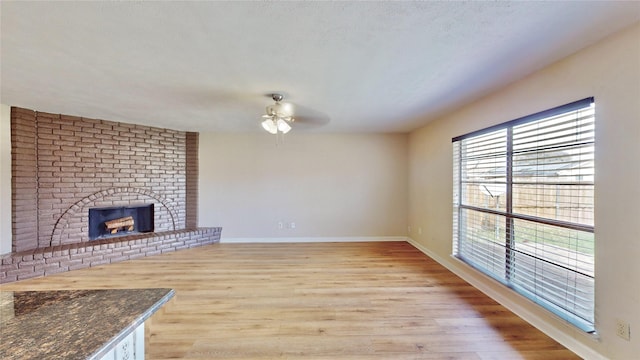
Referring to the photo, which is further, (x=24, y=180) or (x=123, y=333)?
(x=24, y=180)

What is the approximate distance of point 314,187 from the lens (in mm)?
5645

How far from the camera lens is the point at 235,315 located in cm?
260

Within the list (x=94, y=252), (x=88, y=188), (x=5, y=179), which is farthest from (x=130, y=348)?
(x=88, y=188)

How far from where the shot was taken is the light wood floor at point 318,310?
211 cm

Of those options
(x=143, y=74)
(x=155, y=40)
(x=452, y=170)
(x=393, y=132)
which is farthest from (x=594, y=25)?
(x=393, y=132)

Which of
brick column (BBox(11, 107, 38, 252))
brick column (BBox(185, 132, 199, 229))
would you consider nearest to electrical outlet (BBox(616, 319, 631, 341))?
brick column (BBox(185, 132, 199, 229))

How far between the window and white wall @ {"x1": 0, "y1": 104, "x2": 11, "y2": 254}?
6.17m

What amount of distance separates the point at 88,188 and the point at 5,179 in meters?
0.90

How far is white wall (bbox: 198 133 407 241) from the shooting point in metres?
5.59

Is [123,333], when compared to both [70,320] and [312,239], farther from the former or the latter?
[312,239]

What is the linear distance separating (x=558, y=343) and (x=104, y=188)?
618cm

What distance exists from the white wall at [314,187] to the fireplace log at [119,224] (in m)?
1.42

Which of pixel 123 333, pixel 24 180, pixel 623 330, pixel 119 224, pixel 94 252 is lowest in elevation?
pixel 94 252

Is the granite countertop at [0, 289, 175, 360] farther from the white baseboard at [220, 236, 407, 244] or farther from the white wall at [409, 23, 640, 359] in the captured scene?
the white baseboard at [220, 236, 407, 244]
